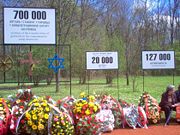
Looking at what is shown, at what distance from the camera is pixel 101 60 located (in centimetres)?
1047

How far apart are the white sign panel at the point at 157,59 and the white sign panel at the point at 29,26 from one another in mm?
3155

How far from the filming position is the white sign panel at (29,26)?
31.7 ft

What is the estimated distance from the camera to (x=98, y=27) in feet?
136

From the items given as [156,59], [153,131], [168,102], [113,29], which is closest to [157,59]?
[156,59]

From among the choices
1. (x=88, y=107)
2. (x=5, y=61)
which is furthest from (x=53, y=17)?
(x=88, y=107)

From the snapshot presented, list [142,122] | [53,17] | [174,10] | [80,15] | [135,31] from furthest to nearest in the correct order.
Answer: [174,10] < [135,31] < [80,15] < [53,17] < [142,122]

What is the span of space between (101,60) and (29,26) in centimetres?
249

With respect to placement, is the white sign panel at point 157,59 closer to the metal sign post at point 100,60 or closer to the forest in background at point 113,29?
the metal sign post at point 100,60

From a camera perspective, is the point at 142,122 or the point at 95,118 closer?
the point at 95,118

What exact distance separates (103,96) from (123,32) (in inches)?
1369

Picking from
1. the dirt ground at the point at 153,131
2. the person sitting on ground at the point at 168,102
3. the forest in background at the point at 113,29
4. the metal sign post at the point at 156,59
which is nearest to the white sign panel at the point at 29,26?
the metal sign post at the point at 156,59

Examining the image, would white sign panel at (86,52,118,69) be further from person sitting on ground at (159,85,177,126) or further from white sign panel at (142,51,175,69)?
person sitting on ground at (159,85,177,126)

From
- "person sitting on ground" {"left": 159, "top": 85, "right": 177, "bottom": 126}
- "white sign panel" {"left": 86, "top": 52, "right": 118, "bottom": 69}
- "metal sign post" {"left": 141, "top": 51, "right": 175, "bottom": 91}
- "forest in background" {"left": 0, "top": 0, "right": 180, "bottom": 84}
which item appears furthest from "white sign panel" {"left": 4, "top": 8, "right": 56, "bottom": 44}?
"forest in background" {"left": 0, "top": 0, "right": 180, "bottom": 84}

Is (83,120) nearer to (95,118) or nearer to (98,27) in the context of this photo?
(95,118)
